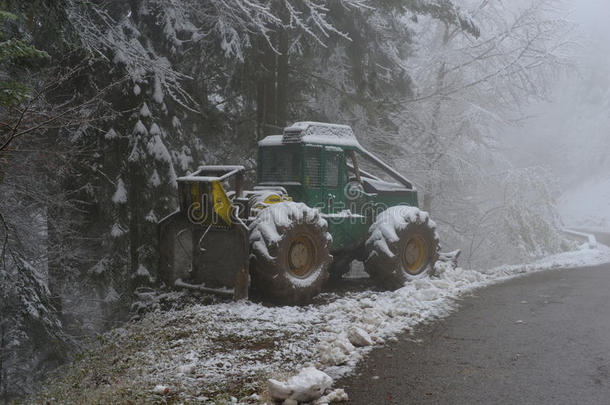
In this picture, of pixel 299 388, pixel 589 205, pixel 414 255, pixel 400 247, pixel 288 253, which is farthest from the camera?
pixel 589 205

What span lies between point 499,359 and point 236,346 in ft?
8.86

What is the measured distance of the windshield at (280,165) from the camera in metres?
8.11

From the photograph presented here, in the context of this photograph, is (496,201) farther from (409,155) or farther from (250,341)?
(250,341)

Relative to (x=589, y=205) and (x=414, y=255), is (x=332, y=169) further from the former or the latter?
(x=589, y=205)

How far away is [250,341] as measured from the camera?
558 cm

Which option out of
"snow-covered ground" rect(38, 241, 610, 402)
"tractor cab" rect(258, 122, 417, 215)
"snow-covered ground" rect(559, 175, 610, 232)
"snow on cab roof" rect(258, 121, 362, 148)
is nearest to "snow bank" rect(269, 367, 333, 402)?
"snow-covered ground" rect(38, 241, 610, 402)

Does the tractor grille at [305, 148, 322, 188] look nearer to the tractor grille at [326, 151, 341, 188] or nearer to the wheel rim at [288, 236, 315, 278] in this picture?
the tractor grille at [326, 151, 341, 188]

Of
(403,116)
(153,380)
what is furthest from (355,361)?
(403,116)

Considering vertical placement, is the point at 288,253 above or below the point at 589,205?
below

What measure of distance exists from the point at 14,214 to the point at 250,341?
6622 millimetres

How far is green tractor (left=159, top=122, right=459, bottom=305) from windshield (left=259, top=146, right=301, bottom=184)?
0.05 ft

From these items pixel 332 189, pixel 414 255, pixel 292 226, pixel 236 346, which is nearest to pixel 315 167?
pixel 332 189

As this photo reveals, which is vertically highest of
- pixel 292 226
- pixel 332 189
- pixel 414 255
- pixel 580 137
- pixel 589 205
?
pixel 580 137

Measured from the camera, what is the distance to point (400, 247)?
850 centimetres
